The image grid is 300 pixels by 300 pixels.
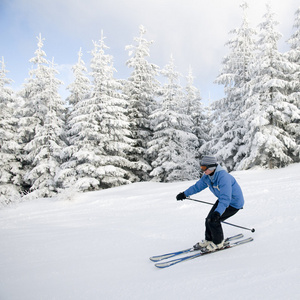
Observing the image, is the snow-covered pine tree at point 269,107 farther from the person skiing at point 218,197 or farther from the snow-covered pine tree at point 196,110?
the person skiing at point 218,197

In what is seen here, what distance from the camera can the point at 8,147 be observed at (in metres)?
21.4

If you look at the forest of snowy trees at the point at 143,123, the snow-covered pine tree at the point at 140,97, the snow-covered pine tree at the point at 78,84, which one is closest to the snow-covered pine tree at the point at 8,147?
the forest of snowy trees at the point at 143,123

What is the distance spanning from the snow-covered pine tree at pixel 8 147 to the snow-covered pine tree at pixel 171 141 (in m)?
13.1

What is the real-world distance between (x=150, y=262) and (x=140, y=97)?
19957 mm

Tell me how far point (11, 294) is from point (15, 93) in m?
24.6

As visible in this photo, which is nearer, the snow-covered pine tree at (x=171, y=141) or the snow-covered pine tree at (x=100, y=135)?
the snow-covered pine tree at (x=100, y=135)

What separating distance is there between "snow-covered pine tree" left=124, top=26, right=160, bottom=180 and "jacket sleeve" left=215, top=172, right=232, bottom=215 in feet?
58.3

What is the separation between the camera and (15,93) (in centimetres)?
2350

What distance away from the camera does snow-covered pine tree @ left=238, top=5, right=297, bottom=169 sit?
50.1 feet

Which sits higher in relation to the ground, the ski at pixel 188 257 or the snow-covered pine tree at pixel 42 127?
the snow-covered pine tree at pixel 42 127

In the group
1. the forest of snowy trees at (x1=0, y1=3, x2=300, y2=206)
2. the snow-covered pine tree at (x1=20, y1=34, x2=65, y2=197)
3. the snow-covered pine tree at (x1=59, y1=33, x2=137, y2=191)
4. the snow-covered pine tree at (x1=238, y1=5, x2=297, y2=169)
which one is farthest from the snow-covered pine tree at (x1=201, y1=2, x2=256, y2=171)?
the snow-covered pine tree at (x1=20, y1=34, x2=65, y2=197)

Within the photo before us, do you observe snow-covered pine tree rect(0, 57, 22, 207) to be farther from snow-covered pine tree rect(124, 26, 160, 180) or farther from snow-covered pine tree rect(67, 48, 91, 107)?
snow-covered pine tree rect(124, 26, 160, 180)

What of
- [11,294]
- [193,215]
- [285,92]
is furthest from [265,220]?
[285,92]

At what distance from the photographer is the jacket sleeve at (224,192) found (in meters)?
3.89
